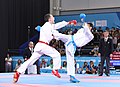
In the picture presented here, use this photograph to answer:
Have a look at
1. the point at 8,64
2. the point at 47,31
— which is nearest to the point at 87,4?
the point at 8,64

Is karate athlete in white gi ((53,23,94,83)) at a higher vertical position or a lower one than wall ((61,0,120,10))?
lower

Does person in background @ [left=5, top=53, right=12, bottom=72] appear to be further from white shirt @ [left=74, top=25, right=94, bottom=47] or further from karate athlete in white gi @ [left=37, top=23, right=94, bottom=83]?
white shirt @ [left=74, top=25, right=94, bottom=47]

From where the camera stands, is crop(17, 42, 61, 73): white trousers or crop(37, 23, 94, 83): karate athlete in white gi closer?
crop(37, 23, 94, 83): karate athlete in white gi

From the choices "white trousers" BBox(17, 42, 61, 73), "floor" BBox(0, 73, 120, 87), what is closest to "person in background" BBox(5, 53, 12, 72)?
"floor" BBox(0, 73, 120, 87)

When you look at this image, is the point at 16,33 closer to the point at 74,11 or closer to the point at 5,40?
the point at 5,40

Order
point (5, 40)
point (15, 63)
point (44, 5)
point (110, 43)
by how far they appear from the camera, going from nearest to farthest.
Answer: point (110, 43) < point (15, 63) < point (5, 40) < point (44, 5)

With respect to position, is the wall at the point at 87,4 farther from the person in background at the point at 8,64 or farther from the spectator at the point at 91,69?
the spectator at the point at 91,69

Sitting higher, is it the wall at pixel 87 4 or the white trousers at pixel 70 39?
the wall at pixel 87 4

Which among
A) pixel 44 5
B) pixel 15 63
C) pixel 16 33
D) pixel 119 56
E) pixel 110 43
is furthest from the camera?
pixel 44 5

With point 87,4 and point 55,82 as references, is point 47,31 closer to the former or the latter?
point 55,82

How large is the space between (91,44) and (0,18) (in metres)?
6.13

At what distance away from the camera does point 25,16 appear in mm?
22484

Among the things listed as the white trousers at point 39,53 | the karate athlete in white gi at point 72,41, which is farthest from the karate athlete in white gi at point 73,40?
the white trousers at point 39,53

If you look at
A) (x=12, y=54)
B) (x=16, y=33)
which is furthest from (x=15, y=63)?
(x=16, y=33)
